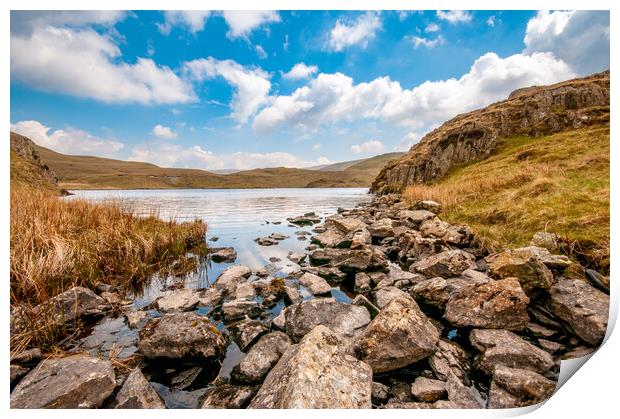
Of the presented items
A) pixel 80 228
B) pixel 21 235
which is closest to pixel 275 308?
pixel 21 235

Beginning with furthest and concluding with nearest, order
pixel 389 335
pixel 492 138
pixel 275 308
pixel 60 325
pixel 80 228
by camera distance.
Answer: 1. pixel 492 138
2. pixel 80 228
3. pixel 275 308
4. pixel 60 325
5. pixel 389 335

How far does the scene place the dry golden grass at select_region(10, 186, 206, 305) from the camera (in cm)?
551

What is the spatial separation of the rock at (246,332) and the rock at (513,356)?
3.27m

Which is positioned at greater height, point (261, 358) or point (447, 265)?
point (447, 265)

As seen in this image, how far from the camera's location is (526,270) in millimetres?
5188

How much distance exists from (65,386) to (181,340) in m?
1.33

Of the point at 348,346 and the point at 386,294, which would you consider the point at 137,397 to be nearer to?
the point at 348,346

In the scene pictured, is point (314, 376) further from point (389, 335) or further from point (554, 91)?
point (554, 91)

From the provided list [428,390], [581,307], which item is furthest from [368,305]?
[581,307]

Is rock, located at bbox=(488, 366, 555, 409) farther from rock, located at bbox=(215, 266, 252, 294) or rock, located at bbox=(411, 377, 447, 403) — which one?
rock, located at bbox=(215, 266, 252, 294)
